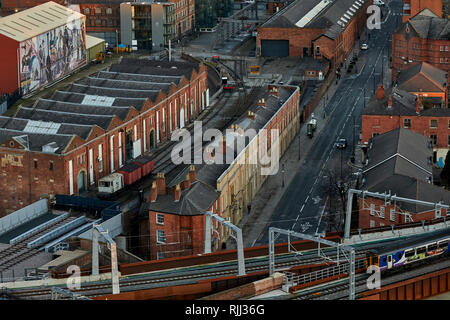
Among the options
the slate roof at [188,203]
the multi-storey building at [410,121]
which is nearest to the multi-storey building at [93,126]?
the slate roof at [188,203]

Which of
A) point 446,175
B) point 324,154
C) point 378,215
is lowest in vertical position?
point 324,154

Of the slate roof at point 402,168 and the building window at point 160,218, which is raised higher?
the slate roof at point 402,168

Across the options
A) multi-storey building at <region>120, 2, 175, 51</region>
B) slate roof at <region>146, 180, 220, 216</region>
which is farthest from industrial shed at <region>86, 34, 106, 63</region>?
slate roof at <region>146, 180, 220, 216</region>

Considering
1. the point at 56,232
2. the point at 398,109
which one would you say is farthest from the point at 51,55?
the point at 56,232

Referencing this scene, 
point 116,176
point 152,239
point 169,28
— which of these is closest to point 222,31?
point 169,28

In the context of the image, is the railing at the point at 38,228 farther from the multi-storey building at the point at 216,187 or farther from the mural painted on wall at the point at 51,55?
the mural painted on wall at the point at 51,55

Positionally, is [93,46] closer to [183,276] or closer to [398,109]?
[398,109]
